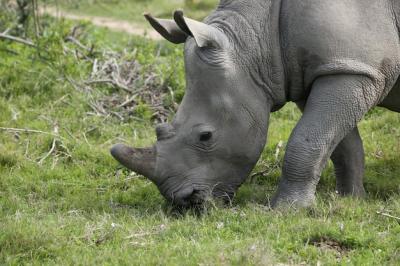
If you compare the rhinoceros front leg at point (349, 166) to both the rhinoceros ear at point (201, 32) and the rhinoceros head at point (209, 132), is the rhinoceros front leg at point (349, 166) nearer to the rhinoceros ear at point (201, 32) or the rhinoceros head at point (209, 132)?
the rhinoceros head at point (209, 132)

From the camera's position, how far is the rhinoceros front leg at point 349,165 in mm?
7309

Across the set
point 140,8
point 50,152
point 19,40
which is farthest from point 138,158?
point 140,8

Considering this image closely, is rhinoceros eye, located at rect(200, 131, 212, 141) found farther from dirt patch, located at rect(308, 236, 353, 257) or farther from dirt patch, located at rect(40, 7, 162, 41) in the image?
dirt patch, located at rect(40, 7, 162, 41)

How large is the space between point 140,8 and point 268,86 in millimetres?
12085

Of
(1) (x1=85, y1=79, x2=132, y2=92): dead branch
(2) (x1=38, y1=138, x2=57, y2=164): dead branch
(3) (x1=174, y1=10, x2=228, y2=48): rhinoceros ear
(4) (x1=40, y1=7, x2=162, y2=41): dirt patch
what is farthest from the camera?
(4) (x1=40, y1=7, x2=162, y2=41): dirt patch

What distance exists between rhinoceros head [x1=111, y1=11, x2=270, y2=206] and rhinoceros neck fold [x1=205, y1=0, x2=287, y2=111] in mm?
53

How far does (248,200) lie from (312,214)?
2.88 ft

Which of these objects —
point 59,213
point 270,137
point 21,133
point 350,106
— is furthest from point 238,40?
point 21,133

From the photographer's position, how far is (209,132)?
258 inches

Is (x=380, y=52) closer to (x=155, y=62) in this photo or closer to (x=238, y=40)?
(x=238, y=40)

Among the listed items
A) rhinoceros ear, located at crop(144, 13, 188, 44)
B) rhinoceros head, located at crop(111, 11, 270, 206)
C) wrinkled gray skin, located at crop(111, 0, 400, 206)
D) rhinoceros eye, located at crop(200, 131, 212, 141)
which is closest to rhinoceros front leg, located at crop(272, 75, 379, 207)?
wrinkled gray skin, located at crop(111, 0, 400, 206)

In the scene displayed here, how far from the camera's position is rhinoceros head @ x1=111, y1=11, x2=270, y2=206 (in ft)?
21.5

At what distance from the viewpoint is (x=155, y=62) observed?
1107 centimetres

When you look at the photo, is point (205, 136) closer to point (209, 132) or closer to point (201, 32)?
point (209, 132)
